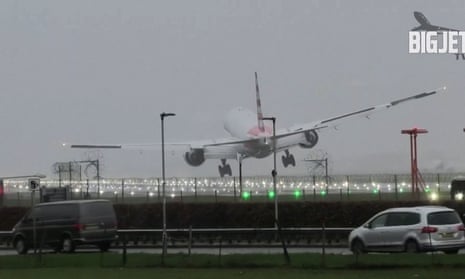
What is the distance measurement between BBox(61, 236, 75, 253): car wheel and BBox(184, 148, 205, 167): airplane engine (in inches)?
2589

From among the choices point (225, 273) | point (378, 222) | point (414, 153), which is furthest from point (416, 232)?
point (414, 153)

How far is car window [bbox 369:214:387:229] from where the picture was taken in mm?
27531

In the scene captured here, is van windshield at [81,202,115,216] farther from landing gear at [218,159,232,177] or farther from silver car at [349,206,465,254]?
landing gear at [218,159,232,177]

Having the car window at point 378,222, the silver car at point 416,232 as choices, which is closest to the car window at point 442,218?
the silver car at point 416,232

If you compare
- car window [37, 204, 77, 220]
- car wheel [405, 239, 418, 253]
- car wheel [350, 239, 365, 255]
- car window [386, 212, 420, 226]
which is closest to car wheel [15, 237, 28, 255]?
car window [37, 204, 77, 220]

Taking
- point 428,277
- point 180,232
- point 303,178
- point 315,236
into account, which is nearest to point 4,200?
point 303,178

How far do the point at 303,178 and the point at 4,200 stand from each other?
21.4 metres

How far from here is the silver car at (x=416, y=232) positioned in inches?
1030

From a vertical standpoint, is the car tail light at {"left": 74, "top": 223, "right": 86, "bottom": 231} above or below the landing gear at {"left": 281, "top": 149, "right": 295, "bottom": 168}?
below

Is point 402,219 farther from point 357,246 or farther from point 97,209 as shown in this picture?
point 97,209

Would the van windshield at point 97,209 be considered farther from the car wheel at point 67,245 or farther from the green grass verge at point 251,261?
the green grass verge at point 251,261

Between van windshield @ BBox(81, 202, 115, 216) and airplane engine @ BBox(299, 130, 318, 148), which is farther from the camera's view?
airplane engine @ BBox(299, 130, 318, 148)

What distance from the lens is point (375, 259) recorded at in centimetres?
2373

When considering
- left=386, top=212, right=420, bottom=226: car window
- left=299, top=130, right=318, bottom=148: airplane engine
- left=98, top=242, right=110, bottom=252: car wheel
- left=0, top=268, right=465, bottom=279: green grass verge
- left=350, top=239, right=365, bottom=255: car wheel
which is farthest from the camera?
left=299, top=130, right=318, bottom=148: airplane engine
